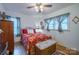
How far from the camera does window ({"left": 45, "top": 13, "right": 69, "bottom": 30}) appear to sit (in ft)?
7.00

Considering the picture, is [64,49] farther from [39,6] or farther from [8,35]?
[8,35]

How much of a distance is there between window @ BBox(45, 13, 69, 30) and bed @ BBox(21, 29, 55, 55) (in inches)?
6.9

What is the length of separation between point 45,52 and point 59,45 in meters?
0.26

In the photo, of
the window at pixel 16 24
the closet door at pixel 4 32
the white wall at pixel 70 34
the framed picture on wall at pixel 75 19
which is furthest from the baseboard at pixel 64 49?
the closet door at pixel 4 32

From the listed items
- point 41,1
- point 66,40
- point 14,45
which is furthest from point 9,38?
point 66,40

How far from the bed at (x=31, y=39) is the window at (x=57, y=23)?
0.17 meters

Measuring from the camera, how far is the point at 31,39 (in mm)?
2111

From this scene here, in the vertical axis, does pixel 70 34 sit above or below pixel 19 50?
above

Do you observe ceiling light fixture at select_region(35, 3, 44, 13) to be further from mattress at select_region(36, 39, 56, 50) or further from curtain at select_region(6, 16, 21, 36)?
mattress at select_region(36, 39, 56, 50)

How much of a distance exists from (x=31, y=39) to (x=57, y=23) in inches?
19.9

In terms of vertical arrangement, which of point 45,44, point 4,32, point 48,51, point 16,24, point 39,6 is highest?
point 39,6

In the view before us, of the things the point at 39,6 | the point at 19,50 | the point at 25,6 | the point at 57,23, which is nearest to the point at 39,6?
the point at 39,6

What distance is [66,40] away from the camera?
2.16m
